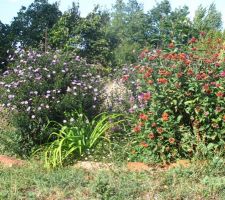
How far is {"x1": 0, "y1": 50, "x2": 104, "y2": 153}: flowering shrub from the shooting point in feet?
20.9

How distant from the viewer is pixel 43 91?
6.48 metres

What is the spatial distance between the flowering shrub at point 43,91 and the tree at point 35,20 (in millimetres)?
13508

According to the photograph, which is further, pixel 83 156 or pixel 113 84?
pixel 113 84

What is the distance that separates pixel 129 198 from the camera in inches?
164

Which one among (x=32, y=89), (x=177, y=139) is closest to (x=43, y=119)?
(x=32, y=89)

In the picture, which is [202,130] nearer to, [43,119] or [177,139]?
[177,139]

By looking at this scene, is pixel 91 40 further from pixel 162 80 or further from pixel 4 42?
pixel 162 80

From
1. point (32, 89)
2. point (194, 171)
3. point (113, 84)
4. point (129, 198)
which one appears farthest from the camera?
point (113, 84)

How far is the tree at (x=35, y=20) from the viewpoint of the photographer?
20203mm

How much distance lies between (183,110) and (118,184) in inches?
58.1

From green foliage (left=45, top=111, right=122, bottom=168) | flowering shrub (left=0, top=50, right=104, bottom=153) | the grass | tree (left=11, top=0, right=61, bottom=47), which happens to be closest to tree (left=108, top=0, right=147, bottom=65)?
tree (left=11, top=0, right=61, bottom=47)

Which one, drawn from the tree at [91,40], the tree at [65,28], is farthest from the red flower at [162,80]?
the tree at [91,40]

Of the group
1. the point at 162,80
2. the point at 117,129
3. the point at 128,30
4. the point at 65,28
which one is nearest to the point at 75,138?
the point at 117,129

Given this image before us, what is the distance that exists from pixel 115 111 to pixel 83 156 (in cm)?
138
